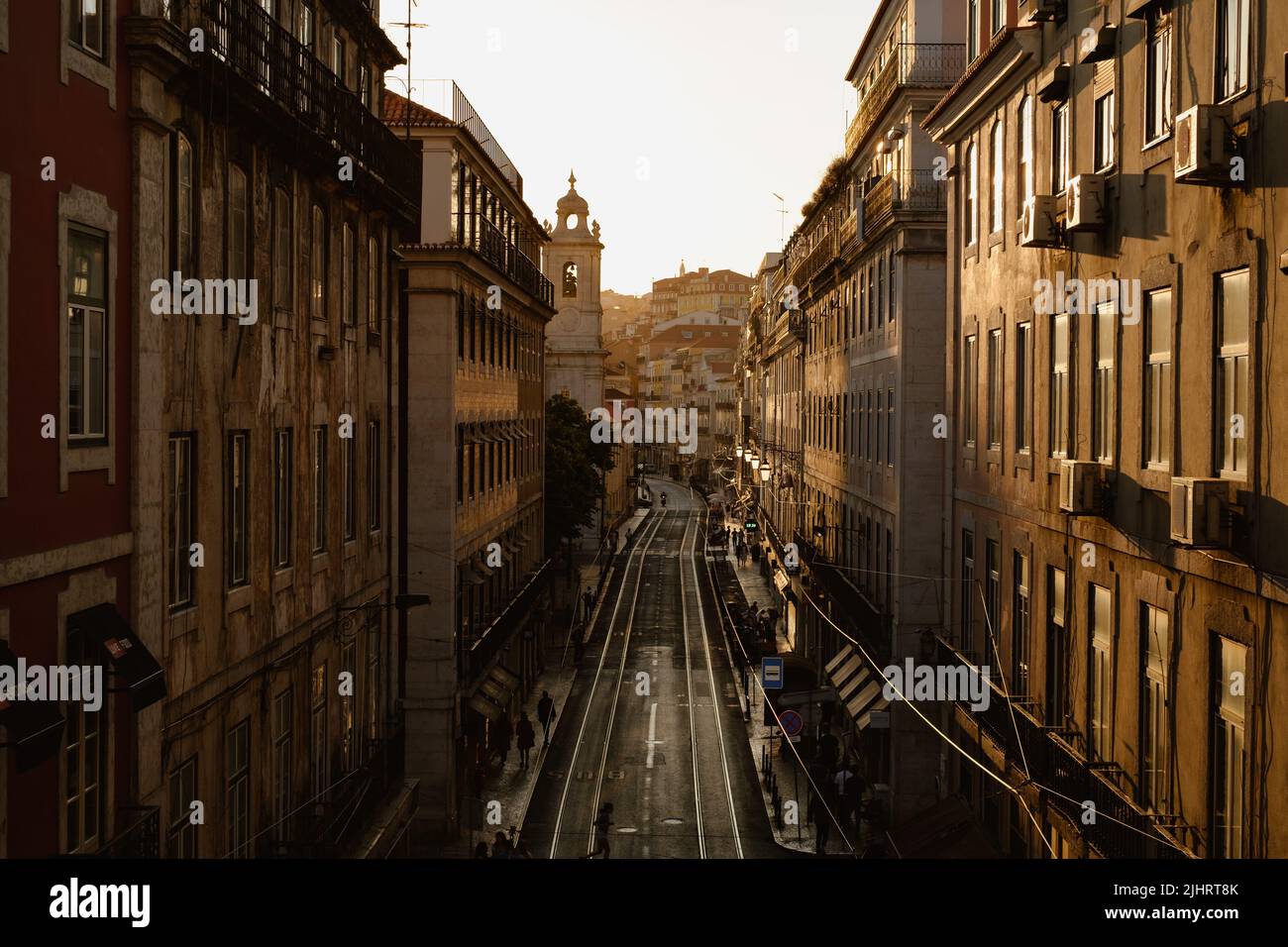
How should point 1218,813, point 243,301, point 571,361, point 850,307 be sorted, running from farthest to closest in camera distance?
point 571,361 < point 850,307 < point 243,301 < point 1218,813

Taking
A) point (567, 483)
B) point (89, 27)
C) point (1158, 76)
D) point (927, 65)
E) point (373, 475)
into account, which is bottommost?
point (567, 483)

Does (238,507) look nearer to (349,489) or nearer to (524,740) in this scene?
(349,489)

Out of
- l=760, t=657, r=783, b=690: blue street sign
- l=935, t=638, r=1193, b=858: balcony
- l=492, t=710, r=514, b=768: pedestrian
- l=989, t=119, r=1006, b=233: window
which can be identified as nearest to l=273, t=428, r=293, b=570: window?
l=935, t=638, r=1193, b=858: balcony

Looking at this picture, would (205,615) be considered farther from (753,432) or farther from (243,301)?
(753,432)

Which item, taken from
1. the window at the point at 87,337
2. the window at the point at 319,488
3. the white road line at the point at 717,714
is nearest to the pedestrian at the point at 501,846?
the white road line at the point at 717,714

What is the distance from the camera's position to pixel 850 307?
124 feet

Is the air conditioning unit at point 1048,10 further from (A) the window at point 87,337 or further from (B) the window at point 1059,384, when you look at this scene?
(A) the window at point 87,337

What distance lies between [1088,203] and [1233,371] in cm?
403

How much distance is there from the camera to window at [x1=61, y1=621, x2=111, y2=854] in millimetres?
10844

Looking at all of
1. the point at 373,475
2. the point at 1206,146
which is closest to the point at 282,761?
the point at 373,475

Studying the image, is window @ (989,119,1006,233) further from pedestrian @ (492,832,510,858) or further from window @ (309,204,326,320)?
pedestrian @ (492,832,510,858)

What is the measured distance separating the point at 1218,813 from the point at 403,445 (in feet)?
66.0

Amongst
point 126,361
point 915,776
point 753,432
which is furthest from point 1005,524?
point 753,432

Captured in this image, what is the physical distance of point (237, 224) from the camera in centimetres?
1534
